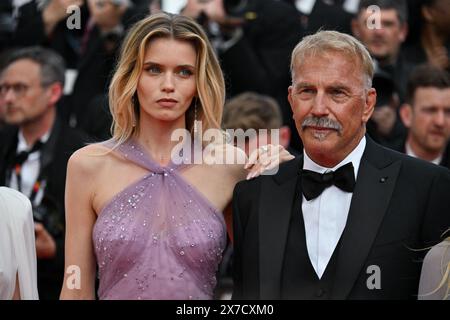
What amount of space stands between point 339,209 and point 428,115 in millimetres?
2178

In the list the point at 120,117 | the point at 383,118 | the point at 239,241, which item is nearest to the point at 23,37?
the point at 383,118

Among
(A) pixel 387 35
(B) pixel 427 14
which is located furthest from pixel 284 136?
(B) pixel 427 14

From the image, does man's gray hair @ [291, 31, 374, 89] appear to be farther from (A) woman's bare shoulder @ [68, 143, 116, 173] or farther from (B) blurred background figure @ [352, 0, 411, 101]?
(B) blurred background figure @ [352, 0, 411, 101]

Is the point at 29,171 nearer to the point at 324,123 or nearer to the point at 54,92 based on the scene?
the point at 54,92

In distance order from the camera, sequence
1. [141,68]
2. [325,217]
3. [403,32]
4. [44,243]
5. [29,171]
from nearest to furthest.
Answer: [325,217], [141,68], [44,243], [29,171], [403,32]

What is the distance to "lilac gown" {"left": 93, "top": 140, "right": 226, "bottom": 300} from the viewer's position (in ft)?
12.4

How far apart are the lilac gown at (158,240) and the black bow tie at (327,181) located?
396 millimetres

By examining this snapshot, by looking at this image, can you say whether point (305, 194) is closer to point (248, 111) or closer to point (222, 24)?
point (248, 111)

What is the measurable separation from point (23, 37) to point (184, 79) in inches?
117

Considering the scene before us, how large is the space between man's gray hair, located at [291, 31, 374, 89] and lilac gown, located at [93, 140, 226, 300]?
681 mm

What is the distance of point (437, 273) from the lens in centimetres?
342

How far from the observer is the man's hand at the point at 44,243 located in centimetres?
546

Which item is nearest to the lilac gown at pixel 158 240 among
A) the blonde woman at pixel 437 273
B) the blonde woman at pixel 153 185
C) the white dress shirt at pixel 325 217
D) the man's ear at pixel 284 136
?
the blonde woman at pixel 153 185

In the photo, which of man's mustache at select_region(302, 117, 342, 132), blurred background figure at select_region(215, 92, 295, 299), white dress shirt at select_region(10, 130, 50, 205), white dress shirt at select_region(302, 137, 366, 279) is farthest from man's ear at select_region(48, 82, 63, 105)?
man's mustache at select_region(302, 117, 342, 132)
